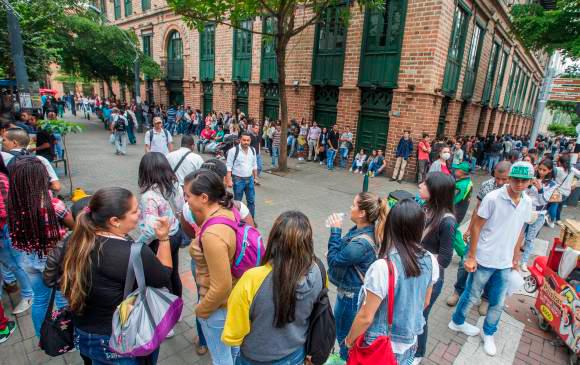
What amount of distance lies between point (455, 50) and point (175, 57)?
16.8 meters

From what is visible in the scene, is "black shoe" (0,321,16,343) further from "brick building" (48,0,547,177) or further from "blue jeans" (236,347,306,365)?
"brick building" (48,0,547,177)

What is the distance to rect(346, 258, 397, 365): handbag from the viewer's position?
1.85 meters

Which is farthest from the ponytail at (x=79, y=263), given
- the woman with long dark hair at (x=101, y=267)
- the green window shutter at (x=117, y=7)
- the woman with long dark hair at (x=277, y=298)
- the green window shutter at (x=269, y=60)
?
the green window shutter at (x=117, y=7)

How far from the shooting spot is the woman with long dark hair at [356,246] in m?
2.29

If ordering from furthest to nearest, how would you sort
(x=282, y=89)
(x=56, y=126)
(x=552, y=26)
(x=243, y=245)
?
(x=552, y=26) → (x=282, y=89) → (x=56, y=126) → (x=243, y=245)

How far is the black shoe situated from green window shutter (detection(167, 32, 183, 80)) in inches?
770

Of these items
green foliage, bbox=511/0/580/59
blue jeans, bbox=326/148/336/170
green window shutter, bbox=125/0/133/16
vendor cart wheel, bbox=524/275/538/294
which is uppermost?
green window shutter, bbox=125/0/133/16

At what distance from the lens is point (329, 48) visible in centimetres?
1262

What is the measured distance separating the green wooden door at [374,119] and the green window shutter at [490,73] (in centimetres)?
717

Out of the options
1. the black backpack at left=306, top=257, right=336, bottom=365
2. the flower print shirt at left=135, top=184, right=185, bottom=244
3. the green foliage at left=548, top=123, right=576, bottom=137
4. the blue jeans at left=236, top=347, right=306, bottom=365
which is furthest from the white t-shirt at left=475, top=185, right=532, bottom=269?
the green foliage at left=548, top=123, right=576, bottom=137

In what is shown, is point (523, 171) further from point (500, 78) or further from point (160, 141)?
point (500, 78)

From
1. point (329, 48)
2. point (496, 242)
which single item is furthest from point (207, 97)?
point (496, 242)

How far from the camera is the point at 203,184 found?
7.23 ft

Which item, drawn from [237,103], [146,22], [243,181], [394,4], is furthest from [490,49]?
[146,22]
